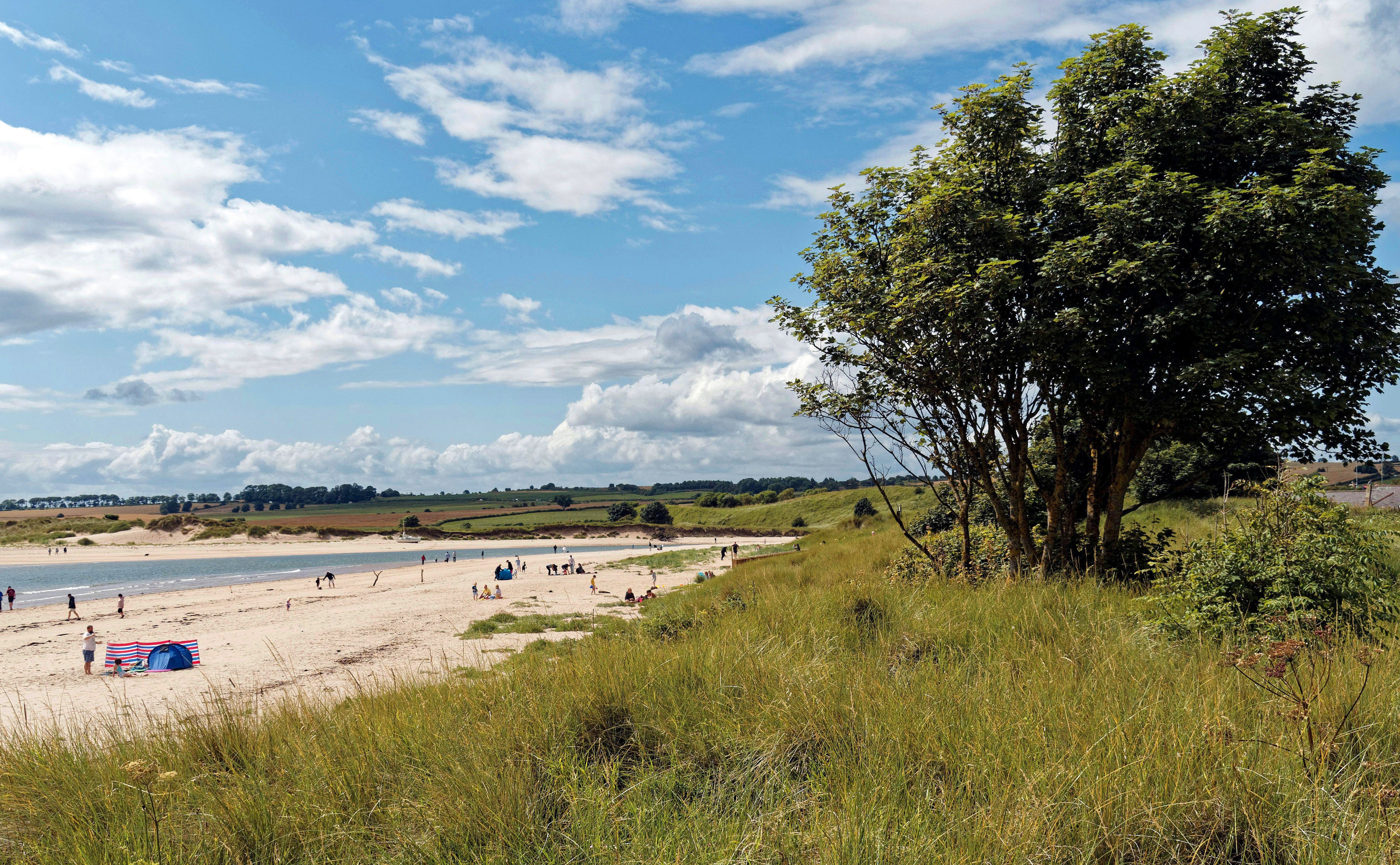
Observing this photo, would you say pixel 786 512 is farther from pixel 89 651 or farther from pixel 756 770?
pixel 756 770

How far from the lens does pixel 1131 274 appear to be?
9586mm

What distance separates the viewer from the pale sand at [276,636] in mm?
13891

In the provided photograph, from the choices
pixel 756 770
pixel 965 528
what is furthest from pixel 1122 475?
pixel 756 770

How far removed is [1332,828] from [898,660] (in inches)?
125

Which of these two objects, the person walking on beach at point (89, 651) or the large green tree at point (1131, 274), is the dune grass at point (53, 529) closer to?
the person walking on beach at point (89, 651)

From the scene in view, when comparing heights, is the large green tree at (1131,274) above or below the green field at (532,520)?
above

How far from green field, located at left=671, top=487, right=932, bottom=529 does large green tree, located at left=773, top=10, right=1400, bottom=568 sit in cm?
7534

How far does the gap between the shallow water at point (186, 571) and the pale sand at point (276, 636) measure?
6.43m

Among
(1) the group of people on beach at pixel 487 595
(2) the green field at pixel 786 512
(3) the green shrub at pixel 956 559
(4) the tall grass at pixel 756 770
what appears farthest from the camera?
(2) the green field at pixel 786 512

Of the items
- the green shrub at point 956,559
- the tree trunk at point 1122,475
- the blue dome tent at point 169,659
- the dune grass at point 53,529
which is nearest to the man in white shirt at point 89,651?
the blue dome tent at point 169,659

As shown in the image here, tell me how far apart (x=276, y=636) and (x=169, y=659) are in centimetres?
619

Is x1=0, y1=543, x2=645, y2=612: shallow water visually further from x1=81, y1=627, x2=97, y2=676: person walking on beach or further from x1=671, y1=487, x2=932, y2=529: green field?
x1=671, y1=487, x2=932, y2=529: green field

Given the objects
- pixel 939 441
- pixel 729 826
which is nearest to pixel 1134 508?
pixel 939 441

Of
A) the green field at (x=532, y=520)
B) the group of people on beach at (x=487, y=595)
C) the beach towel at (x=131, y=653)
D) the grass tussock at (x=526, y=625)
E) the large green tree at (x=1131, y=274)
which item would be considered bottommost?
the green field at (x=532, y=520)
